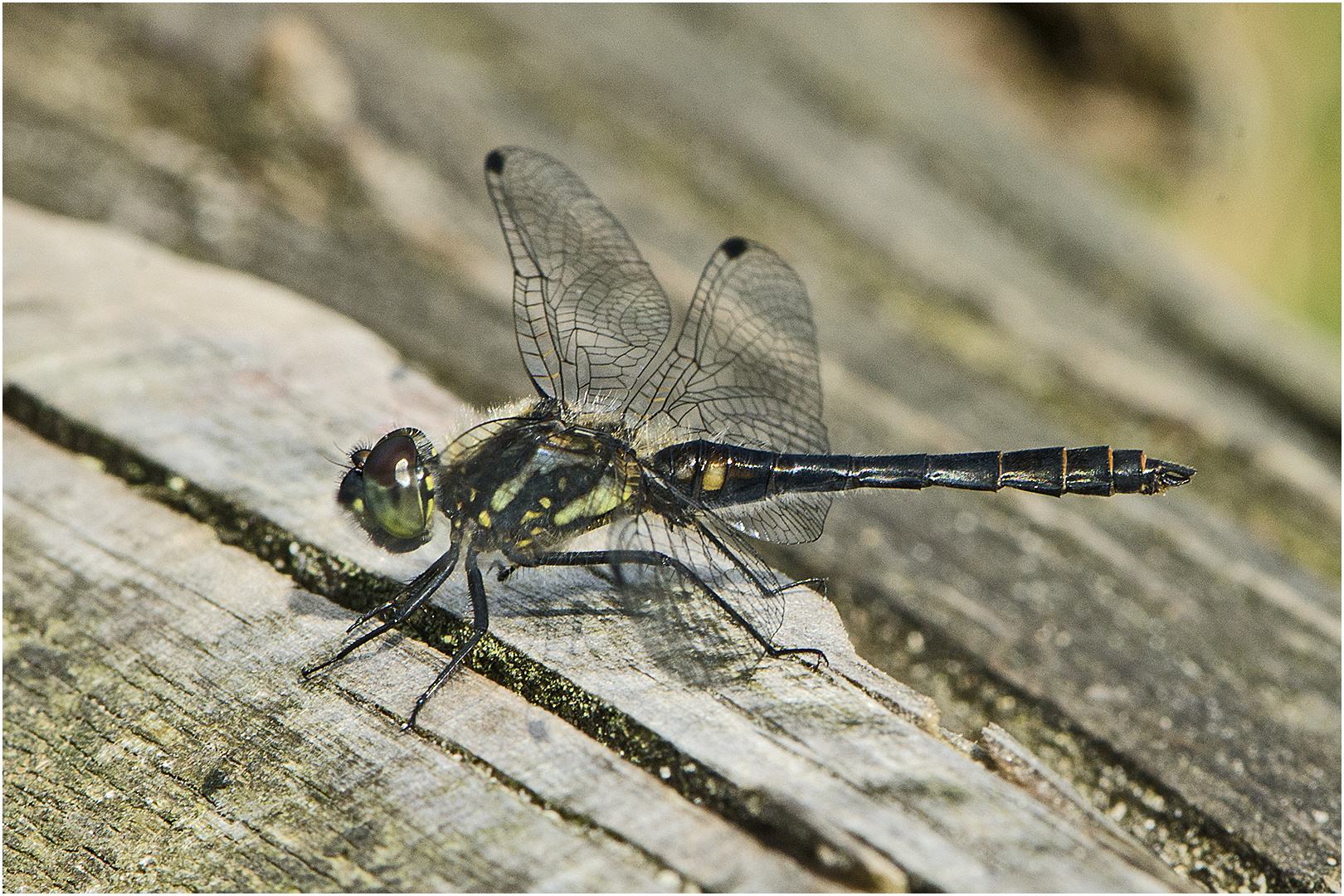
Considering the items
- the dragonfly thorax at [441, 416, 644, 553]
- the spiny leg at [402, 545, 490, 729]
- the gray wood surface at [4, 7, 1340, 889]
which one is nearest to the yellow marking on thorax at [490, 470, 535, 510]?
the dragonfly thorax at [441, 416, 644, 553]

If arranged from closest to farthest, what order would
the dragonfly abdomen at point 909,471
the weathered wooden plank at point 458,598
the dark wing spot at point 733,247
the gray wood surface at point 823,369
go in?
the weathered wooden plank at point 458,598, the gray wood surface at point 823,369, the dragonfly abdomen at point 909,471, the dark wing spot at point 733,247

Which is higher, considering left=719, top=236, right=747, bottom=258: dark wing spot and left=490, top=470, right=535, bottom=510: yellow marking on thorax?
left=719, top=236, right=747, bottom=258: dark wing spot

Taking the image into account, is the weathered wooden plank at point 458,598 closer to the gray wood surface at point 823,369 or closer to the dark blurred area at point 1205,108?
the gray wood surface at point 823,369

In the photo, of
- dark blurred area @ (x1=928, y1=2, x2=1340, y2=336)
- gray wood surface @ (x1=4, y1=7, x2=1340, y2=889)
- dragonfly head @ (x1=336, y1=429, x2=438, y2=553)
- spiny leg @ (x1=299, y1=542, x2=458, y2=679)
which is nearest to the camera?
gray wood surface @ (x1=4, y1=7, x2=1340, y2=889)

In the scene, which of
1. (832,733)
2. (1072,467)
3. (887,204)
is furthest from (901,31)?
(832,733)

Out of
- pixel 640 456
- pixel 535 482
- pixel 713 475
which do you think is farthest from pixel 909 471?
pixel 535 482

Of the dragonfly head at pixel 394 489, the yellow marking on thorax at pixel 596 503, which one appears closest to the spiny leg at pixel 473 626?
the dragonfly head at pixel 394 489

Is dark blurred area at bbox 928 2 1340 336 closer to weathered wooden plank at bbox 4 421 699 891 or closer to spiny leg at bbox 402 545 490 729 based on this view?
spiny leg at bbox 402 545 490 729
